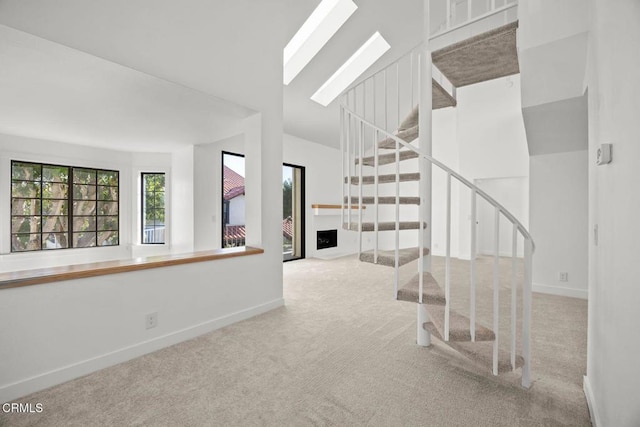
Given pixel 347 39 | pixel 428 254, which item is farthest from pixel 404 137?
pixel 347 39

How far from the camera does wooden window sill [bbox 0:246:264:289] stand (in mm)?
1765

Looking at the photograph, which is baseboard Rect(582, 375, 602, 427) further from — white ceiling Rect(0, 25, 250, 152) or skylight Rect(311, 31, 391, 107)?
skylight Rect(311, 31, 391, 107)

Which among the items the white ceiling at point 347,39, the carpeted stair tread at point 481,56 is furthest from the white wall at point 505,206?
the carpeted stair tread at point 481,56

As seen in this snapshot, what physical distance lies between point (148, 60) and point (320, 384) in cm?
261

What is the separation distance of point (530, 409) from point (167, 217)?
207 inches

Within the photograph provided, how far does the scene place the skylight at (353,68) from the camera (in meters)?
4.52

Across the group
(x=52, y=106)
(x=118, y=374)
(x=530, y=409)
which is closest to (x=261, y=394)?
(x=118, y=374)

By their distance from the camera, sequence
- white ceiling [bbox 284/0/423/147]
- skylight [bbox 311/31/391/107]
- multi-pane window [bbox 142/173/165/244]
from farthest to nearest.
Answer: multi-pane window [bbox 142/173/165/244] → skylight [bbox 311/31/391/107] → white ceiling [bbox 284/0/423/147]

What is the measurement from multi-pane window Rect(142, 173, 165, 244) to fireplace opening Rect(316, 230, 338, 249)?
3.07 metres

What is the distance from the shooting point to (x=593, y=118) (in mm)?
1663

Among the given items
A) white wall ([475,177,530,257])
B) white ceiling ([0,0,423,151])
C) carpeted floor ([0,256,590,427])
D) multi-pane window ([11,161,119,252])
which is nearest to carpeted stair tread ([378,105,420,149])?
white ceiling ([0,0,423,151])

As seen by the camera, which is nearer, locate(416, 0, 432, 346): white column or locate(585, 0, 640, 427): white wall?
locate(585, 0, 640, 427): white wall

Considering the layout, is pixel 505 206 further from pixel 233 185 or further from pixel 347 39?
pixel 233 185

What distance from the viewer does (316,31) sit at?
3.88 m
